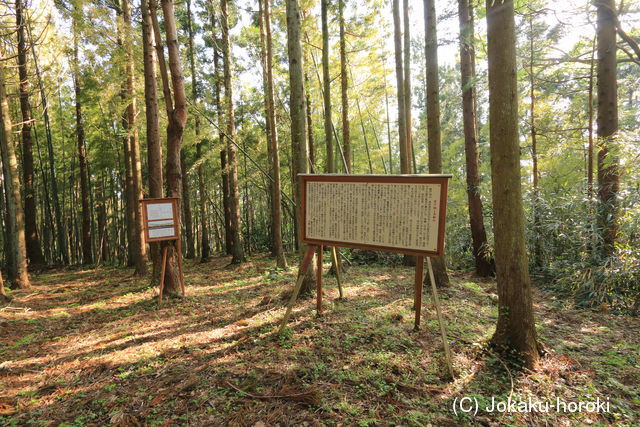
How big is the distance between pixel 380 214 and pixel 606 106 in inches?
214

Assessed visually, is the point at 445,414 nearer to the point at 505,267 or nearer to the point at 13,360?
the point at 505,267

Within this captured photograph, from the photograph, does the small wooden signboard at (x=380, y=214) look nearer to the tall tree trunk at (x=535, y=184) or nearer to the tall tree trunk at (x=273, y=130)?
the tall tree trunk at (x=273, y=130)

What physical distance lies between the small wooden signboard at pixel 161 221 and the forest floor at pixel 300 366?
1095 mm

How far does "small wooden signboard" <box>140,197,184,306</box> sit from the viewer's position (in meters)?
4.68

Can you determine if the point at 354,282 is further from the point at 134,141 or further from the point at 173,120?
the point at 134,141

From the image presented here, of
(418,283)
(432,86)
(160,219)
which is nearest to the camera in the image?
(418,283)

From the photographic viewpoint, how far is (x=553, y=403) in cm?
232

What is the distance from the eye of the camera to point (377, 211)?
3.04 m

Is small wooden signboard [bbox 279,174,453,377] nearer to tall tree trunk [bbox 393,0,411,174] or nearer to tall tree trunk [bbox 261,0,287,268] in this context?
tall tree trunk [bbox 393,0,411,174]

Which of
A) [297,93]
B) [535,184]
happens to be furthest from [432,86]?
[535,184]

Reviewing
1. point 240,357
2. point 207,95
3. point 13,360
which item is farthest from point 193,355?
point 207,95

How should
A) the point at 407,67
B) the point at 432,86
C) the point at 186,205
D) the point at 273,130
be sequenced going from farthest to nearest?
the point at 186,205
the point at 273,130
the point at 407,67
the point at 432,86

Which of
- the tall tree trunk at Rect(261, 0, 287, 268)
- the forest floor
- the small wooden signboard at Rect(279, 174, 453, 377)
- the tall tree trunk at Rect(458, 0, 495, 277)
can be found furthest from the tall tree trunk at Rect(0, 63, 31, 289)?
the tall tree trunk at Rect(458, 0, 495, 277)

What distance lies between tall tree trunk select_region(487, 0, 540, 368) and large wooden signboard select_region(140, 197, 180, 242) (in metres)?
4.46
